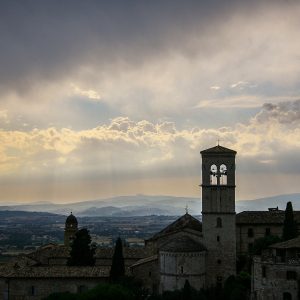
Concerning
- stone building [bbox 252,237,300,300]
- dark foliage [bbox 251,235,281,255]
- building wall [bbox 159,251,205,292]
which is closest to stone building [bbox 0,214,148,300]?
building wall [bbox 159,251,205,292]

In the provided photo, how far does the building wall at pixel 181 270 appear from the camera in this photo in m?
51.6

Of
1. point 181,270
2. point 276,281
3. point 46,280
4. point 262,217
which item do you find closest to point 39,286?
point 46,280

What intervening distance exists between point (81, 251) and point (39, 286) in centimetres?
871

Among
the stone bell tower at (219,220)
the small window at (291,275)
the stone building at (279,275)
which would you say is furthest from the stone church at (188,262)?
the small window at (291,275)

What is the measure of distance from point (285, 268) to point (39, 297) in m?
25.1

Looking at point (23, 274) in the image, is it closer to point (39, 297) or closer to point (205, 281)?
point (39, 297)

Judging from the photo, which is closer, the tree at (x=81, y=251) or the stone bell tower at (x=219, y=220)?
the stone bell tower at (x=219, y=220)

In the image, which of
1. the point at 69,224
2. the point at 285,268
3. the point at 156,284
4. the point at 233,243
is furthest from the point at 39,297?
the point at 69,224

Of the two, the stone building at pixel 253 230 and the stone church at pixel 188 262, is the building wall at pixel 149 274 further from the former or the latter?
the stone building at pixel 253 230

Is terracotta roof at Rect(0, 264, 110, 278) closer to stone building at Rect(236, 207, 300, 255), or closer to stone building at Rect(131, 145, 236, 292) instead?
stone building at Rect(131, 145, 236, 292)

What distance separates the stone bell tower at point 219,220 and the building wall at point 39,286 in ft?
36.9

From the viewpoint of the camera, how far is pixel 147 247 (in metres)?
66.3

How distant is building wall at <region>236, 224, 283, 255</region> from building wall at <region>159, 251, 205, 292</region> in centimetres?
1080

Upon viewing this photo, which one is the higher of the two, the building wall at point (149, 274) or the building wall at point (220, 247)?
the building wall at point (220, 247)
